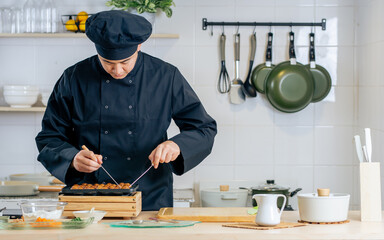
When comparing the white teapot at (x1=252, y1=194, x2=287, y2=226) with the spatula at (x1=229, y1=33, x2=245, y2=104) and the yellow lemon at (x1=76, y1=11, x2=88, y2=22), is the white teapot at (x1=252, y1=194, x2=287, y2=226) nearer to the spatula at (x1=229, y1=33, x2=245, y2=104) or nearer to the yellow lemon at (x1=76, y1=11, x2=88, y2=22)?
the spatula at (x1=229, y1=33, x2=245, y2=104)

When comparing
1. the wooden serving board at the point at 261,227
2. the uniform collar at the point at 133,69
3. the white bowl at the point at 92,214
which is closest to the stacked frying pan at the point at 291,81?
the uniform collar at the point at 133,69

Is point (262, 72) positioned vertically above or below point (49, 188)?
above

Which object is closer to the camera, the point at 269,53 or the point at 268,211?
the point at 268,211

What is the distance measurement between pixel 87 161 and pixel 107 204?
0.57 feet

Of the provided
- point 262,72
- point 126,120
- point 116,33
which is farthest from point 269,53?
point 116,33

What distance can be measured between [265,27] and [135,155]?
188cm

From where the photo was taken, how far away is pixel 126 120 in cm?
254

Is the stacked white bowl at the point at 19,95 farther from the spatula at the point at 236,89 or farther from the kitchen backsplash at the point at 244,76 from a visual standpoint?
the spatula at the point at 236,89

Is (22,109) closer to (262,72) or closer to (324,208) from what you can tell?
(262,72)

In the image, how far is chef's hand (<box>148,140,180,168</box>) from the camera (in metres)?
2.19

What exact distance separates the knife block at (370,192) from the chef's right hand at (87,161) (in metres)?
0.92

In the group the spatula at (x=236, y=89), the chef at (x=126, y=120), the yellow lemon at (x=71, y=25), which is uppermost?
the yellow lemon at (x=71, y=25)

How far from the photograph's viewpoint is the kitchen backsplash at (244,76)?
4098mm

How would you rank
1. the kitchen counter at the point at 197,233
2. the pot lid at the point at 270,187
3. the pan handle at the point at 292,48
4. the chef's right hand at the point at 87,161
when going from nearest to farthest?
1. the kitchen counter at the point at 197,233
2. the chef's right hand at the point at 87,161
3. the pot lid at the point at 270,187
4. the pan handle at the point at 292,48
